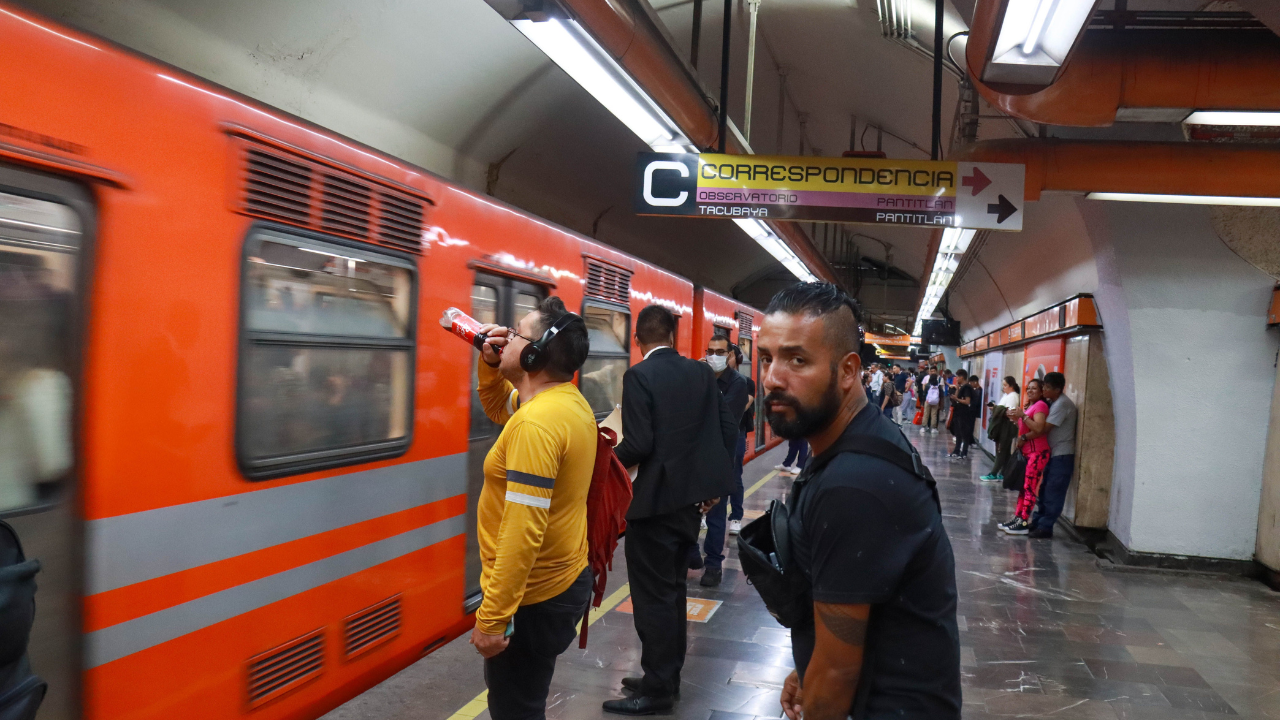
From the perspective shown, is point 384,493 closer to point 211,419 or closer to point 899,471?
point 211,419

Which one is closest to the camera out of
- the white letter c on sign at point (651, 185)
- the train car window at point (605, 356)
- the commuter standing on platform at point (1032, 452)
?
the train car window at point (605, 356)

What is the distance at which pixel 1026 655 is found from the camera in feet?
16.6

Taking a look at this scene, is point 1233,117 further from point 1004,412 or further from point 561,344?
point 1004,412

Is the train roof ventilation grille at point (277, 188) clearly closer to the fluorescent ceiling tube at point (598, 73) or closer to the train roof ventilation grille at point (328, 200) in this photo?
the train roof ventilation grille at point (328, 200)

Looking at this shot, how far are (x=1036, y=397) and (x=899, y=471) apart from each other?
8312 millimetres

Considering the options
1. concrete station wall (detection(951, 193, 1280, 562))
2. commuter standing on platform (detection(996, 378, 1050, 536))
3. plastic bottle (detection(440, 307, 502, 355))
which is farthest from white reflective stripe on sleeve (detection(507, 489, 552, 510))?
commuter standing on platform (detection(996, 378, 1050, 536))

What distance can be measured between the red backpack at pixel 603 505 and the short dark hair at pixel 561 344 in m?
0.30

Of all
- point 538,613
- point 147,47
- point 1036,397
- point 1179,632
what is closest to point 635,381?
point 538,613

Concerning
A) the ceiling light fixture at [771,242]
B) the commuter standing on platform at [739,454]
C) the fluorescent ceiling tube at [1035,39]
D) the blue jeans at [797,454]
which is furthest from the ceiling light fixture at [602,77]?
the blue jeans at [797,454]

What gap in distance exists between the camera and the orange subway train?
2.22 metres

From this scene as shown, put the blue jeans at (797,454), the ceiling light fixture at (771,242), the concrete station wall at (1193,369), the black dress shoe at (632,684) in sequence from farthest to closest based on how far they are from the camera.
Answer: the blue jeans at (797,454), the ceiling light fixture at (771,242), the concrete station wall at (1193,369), the black dress shoe at (632,684)

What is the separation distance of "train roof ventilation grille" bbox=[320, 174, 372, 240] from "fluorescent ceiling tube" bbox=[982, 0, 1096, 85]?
105 inches

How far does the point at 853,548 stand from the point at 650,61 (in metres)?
3.83

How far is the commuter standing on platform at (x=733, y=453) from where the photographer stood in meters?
6.10
